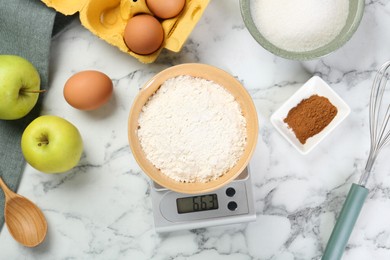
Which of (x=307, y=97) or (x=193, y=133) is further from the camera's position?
(x=307, y=97)

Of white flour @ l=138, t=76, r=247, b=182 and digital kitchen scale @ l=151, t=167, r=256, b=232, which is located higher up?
white flour @ l=138, t=76, r=247, b=182

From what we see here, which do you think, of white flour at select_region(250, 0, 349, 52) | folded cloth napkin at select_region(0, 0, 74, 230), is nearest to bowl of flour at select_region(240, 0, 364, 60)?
white flour at select_region(250, 0, 349, 52)

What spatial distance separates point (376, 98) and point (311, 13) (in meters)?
0.21

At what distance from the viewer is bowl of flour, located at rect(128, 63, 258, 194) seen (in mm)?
902

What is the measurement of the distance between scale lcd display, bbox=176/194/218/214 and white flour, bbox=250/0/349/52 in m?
0.29

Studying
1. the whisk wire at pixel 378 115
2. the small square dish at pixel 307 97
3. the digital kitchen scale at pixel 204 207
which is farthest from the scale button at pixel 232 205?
the whisk wire at pixel 378 115

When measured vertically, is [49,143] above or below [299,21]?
below

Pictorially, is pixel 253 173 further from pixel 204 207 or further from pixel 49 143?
pixel 49 143

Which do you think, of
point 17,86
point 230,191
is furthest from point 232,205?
point 17,86

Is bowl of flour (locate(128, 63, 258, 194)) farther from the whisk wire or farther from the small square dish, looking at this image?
the whisk wire

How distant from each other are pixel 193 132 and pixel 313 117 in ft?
0.76

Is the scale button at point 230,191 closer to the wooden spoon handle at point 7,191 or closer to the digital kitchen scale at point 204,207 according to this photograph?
the digital kitchen scale at point 204,207

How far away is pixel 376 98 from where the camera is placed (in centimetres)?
103

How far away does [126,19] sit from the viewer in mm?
999
